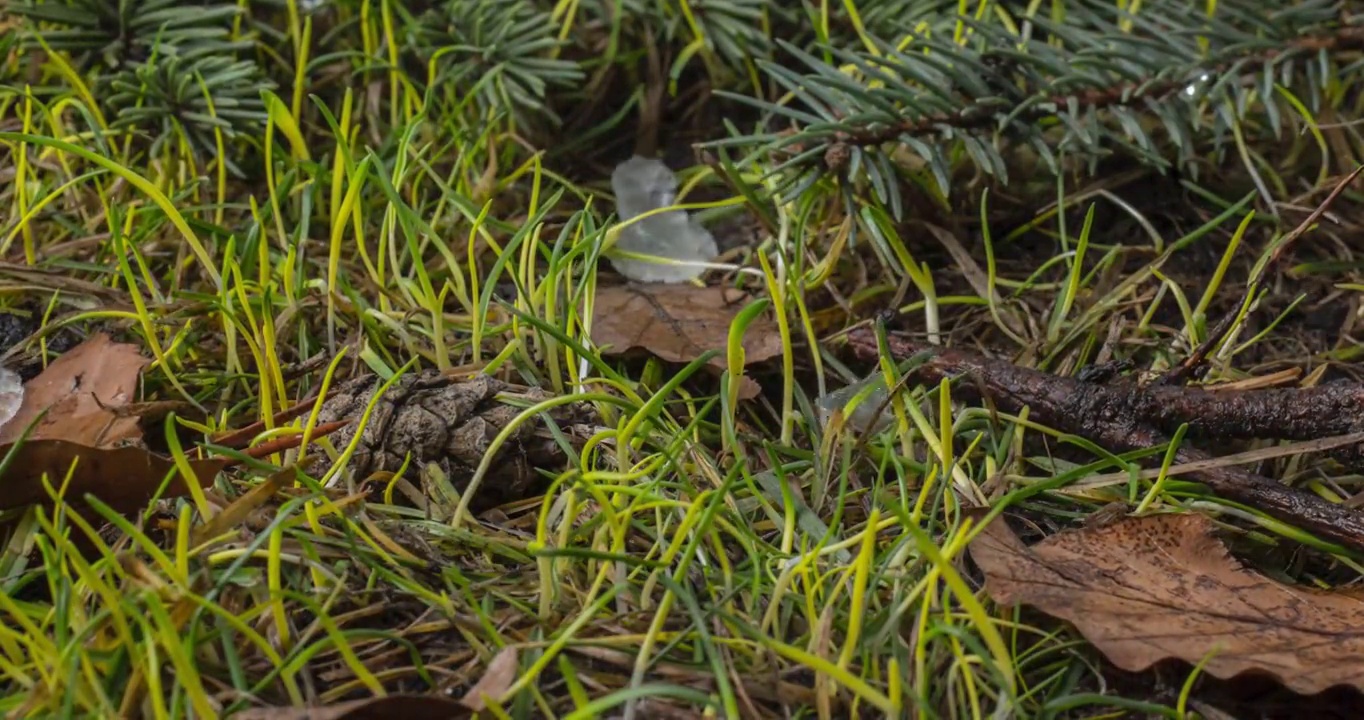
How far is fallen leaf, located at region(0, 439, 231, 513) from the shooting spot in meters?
0.85

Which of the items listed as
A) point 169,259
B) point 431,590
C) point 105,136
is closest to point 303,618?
point 431,590

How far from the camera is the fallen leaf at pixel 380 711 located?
29.1 inches

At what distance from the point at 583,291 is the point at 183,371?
41 centimetres

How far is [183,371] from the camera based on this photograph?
1110 mm

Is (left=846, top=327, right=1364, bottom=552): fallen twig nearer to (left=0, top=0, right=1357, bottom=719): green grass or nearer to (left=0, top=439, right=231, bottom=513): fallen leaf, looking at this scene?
(left=0, top=0, right=1357, bottom=719): green grass

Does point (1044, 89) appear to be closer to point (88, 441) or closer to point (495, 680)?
point (495, 680)

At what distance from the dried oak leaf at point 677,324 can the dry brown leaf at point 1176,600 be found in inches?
12.7

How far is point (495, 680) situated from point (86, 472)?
372mm

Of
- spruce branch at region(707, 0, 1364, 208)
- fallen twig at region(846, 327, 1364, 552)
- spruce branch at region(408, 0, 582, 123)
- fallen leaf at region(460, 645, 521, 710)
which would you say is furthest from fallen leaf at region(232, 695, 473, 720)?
spruce branch at region(408, 0, 582, 123)

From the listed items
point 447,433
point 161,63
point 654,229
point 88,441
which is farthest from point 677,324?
point 161,63

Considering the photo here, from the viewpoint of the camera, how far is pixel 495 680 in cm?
77

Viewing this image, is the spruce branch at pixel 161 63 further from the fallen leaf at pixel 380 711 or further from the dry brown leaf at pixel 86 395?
the fallen leaf at pixel 380 711

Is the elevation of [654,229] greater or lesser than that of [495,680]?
greater

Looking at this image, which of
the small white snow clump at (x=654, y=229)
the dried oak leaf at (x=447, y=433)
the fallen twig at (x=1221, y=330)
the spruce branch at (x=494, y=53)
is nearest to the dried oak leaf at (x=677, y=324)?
the small white snow clump at (x=654, y=229)
